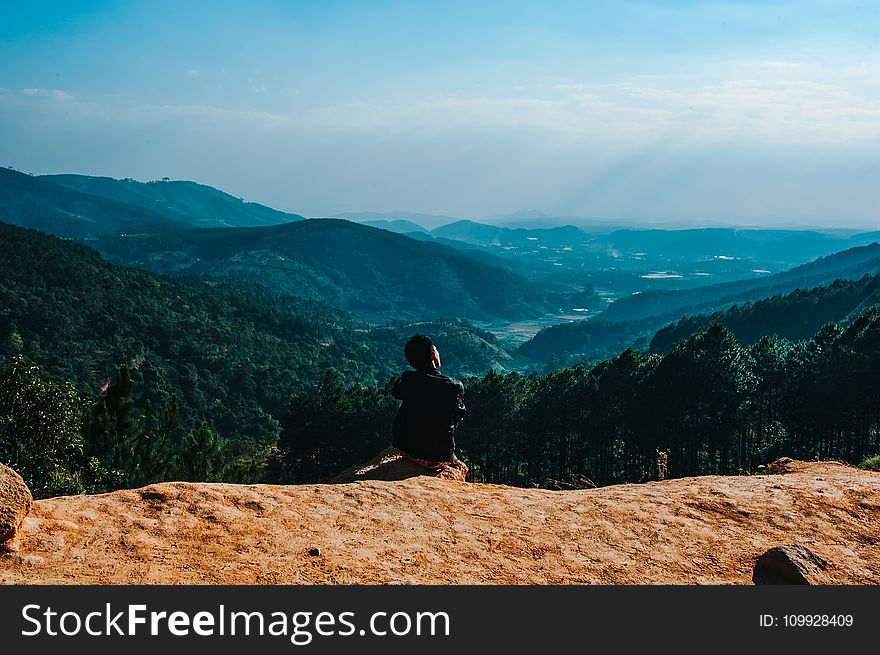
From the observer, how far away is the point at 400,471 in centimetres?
979

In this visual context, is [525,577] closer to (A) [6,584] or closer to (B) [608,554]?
(B) [608,554]

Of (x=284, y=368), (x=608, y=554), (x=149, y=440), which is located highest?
(x=608, y=554)

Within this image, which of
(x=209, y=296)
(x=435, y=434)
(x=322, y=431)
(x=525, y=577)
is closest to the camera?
(x=525, y=577)

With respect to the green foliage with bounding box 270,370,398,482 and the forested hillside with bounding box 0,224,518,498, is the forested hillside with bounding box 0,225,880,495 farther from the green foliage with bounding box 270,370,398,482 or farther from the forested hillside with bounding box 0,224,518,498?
the forested hillside with bounding box 0,224,518,498

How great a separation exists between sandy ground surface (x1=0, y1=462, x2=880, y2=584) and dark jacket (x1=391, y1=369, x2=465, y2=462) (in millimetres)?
909

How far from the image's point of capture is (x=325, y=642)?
481cm

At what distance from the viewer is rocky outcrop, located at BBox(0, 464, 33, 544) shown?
568 centimetres

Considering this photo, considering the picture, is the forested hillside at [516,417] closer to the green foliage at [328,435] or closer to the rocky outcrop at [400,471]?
the green foliage at [328,435]

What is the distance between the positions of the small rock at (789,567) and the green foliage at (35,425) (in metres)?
16.8

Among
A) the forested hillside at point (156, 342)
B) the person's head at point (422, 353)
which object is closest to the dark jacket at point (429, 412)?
the person's head at point (422, 353)

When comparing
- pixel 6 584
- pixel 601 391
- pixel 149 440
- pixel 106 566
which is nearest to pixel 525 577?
pixel 106 566

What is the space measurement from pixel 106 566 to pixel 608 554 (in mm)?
5125

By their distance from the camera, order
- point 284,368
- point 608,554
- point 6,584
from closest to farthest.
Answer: point 6,584 < point 608,554 < point 284,368

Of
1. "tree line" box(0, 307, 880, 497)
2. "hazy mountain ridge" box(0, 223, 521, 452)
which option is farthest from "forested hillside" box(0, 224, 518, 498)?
"tree line" box(0, 307, 880, 497)
